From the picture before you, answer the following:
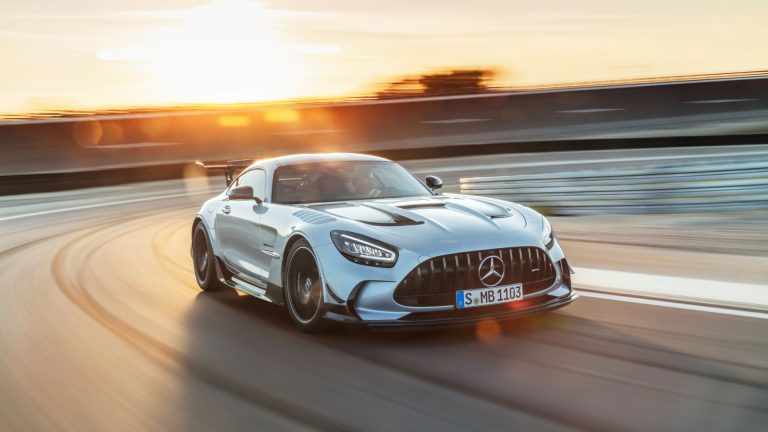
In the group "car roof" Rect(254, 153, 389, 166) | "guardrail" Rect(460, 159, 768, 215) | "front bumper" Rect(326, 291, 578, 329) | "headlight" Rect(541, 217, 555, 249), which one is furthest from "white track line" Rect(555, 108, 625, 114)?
"front bumper" Rect(326, 291, 578, 329)

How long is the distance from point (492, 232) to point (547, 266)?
436 mm

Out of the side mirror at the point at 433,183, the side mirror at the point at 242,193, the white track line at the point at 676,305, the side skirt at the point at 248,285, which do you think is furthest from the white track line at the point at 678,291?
the side mirror at the point at 242,193

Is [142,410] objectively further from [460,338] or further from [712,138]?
[712,138]

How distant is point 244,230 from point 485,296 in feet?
7.84

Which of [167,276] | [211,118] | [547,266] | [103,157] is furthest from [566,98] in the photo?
[547,266]

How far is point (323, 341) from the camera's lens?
600 centimetres

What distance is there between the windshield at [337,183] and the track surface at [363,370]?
0.92 metres

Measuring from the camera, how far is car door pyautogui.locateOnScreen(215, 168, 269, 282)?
23.3 feet

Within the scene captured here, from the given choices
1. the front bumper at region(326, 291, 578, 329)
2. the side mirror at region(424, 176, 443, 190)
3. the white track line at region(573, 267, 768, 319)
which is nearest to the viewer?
the front bumper at region(326, 291, 578, 329)

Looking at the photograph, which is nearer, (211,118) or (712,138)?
(712,138)

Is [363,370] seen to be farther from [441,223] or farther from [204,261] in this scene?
[204,261]

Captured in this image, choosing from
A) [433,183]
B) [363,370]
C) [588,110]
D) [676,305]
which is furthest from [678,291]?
[588,110]

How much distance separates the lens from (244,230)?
24.1 feet

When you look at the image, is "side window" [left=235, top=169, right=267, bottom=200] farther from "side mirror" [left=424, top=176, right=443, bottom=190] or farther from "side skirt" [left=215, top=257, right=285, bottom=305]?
"side mirror" [left=424, top=176, right=443, bottom=190]
